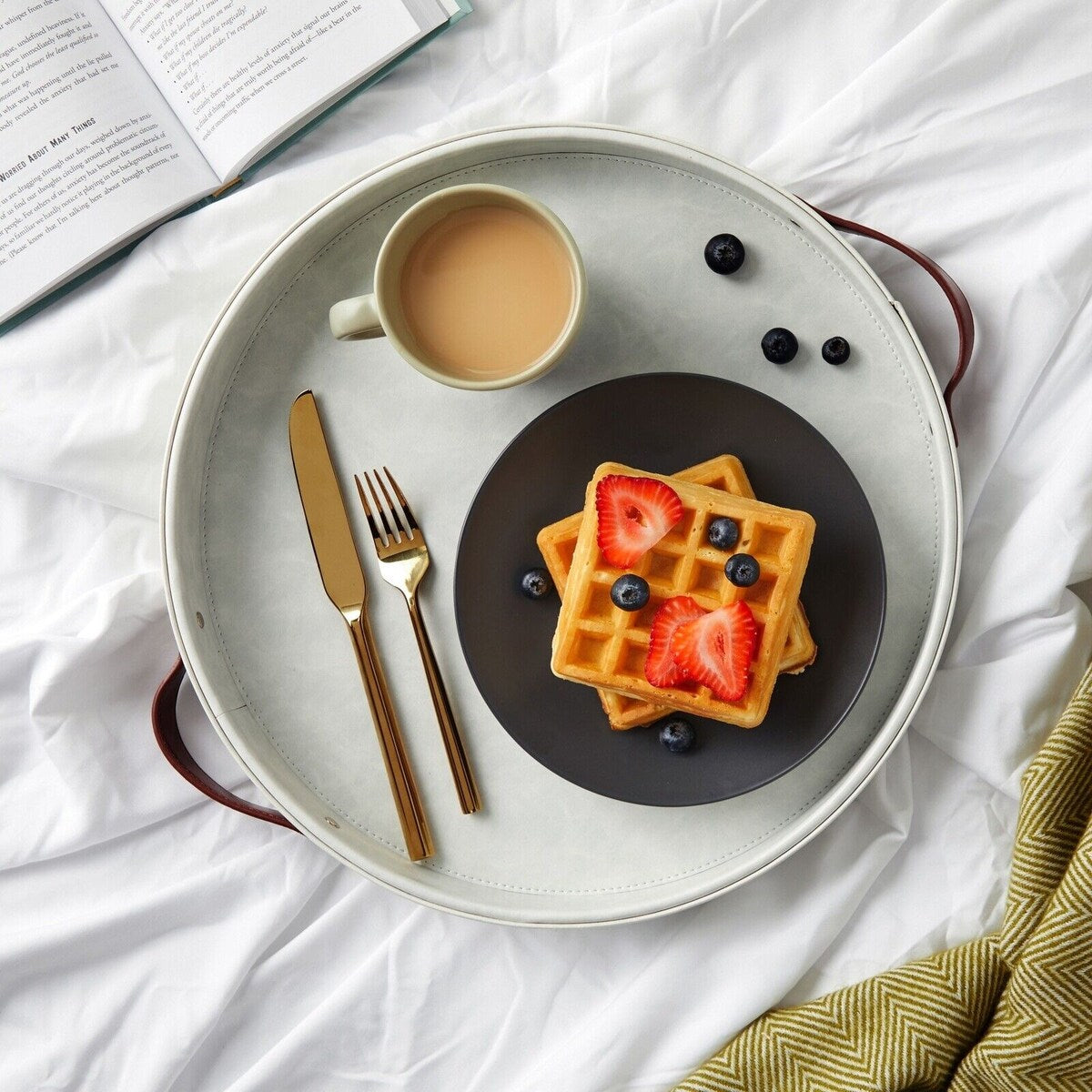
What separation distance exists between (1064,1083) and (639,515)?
1.13 meters

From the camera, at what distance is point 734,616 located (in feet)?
4.41

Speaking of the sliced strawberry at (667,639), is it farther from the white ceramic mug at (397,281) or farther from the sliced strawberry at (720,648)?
the white ceramic mug at (397,281)

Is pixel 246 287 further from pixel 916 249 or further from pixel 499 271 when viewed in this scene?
pixel 916 249

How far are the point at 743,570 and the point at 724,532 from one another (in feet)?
0.20

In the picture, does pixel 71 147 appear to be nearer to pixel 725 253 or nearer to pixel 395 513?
pixel 395 513

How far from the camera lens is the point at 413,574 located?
1.59 meters

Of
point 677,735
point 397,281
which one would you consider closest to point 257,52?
point 397,281

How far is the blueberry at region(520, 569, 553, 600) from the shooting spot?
1491mm

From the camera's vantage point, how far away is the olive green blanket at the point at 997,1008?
1.58 metres

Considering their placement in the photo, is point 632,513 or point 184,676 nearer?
point 632,513

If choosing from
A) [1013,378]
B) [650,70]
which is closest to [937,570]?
[1013,378]

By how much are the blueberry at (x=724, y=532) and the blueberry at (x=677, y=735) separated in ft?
0.89

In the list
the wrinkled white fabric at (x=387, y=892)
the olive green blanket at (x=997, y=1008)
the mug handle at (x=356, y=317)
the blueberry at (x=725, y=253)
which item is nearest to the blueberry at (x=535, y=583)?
the mug handle at (x=356, y=317)

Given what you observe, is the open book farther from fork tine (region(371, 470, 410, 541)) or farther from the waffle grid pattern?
the waffle grid pattern
